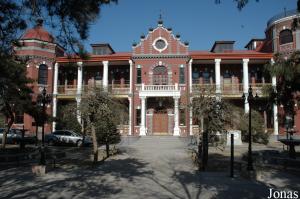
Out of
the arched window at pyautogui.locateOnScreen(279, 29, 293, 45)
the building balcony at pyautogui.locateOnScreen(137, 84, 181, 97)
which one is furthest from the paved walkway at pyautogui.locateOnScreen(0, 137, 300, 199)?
the arched window at pyautogui.locateOnScreen(279, 29, 293, 45)

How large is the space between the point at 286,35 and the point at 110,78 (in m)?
18.4

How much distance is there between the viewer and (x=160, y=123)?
34781 millimetres

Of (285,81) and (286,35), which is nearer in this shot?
(285,81)

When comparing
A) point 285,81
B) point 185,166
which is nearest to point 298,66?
point 285,81

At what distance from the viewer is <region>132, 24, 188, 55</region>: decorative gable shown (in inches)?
1394

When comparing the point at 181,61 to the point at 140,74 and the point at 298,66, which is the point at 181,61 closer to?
the point at 140,74

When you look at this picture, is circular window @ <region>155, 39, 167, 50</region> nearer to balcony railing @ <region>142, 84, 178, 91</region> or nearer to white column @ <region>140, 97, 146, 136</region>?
balcony railing @ <region>142, 84, 178, 91</region>

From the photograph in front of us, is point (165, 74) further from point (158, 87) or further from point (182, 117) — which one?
point (182, 117)

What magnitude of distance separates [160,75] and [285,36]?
12.9 metres

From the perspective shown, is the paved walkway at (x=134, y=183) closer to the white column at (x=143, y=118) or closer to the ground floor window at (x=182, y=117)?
the white column at (x=143, y=118)

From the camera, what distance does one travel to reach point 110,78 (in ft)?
124

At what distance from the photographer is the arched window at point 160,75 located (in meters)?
35.4

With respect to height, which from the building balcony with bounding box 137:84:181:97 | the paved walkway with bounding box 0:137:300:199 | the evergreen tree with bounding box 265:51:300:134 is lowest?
the paved walkway with bounding box 0:137:300:199

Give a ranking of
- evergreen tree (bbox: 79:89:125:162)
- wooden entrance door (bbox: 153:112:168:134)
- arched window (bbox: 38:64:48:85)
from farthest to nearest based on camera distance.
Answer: arched window (bbox: 38:64:48:85) → wooden entrance door (bbox: 153:112:168:134) → evergreen tree (bbox: 79:89:125:162)
